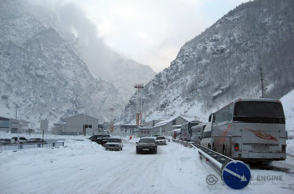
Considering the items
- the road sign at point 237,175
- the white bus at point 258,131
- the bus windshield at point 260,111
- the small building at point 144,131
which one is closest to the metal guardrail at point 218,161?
the road sign at point 237,175

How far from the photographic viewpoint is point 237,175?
8.07 meters

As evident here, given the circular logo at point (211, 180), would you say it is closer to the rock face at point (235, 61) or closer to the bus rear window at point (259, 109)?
the bus rear window at point (259, 109)

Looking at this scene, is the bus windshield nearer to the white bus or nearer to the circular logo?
the white bus

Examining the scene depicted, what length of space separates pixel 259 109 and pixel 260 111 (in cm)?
11

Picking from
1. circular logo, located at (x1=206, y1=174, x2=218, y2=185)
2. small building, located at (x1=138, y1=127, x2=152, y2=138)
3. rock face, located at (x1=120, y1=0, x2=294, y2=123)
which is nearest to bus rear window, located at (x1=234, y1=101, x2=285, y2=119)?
circular logo, located at (x1=206, y1=174, x2=218, y2=185)

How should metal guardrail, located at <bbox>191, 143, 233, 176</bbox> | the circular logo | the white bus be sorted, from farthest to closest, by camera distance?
the white bus < the circular logo < metal guardrail, located at <bbox>191, 143, 233, 176</bbox>

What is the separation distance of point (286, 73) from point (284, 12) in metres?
46.6

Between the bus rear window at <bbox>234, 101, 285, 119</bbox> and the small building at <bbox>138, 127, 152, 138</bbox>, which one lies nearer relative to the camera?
the bus rear window at <bbox>234, 101, 285, 119</bbox>

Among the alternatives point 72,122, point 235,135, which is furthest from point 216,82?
point 235,135

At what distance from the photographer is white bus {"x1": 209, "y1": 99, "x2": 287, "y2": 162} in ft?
41.3

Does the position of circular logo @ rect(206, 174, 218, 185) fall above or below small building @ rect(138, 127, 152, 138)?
above

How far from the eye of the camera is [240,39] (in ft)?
487

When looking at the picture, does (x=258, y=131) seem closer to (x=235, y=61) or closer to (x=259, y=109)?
(x=259, y=109)

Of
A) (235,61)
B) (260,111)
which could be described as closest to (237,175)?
(260,111)
